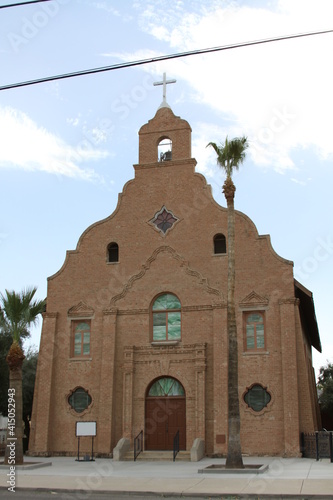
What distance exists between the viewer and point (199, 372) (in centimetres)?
2680

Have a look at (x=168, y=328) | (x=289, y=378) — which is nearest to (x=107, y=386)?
(x=168, y=328)

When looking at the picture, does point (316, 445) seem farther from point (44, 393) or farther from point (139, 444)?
point (44, 393)

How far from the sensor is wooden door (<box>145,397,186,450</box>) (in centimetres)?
2689

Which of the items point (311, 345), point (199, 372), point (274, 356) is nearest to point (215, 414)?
point (199, 372)

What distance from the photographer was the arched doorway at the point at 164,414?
1060 inches

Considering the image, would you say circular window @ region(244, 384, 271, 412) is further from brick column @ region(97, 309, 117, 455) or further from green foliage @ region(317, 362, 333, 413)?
green foliage @ region(317, 362, 333, 413)

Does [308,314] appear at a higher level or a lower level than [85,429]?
higher

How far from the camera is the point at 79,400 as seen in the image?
28.5 m

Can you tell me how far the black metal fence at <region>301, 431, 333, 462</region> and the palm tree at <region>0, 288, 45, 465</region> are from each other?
11.2 meters

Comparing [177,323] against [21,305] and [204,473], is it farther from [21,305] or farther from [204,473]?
[204,473]

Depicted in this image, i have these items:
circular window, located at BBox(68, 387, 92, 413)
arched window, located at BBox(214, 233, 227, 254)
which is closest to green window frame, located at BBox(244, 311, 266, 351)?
arched window, located at BBox(214, 233, 227, 254)

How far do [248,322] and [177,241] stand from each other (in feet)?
16.7

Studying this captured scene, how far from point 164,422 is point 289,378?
589 cm

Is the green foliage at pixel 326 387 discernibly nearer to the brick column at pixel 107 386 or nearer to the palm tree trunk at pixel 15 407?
the brick column at pixel 107 386
